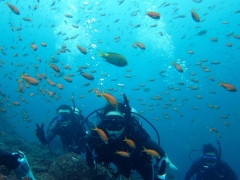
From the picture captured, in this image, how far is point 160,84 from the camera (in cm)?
10738

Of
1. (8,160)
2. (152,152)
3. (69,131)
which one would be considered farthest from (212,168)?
(8,160)

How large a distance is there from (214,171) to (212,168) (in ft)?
0.50

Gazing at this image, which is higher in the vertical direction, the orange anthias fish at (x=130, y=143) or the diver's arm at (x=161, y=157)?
the orange anthias fish at (x=130, y=143)

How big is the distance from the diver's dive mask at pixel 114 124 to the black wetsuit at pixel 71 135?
327 centimetres

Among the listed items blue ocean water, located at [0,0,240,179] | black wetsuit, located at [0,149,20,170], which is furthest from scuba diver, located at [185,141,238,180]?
blue ocean water, located at [0,0,240,179]

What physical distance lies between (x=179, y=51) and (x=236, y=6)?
3211cm

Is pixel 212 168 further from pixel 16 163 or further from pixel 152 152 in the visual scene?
pixel 16 163

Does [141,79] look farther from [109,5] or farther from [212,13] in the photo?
[109,5]

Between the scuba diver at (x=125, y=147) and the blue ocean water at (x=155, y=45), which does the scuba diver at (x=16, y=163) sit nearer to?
the scuba diver at (x=125, y=147)

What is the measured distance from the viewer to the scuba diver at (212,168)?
7.45 meters

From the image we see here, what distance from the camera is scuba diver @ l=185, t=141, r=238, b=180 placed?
745 cm

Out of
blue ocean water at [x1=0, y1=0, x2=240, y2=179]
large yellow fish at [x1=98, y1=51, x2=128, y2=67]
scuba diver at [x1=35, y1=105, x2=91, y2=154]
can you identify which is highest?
large yellow fish at [x1=98, y1=51, x2=128, y2=67]

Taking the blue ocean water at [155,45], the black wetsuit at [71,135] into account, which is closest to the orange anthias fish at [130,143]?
the black wetsuit at [71,135]

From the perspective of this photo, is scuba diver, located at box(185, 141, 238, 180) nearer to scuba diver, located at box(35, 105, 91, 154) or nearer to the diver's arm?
the diver's arm
